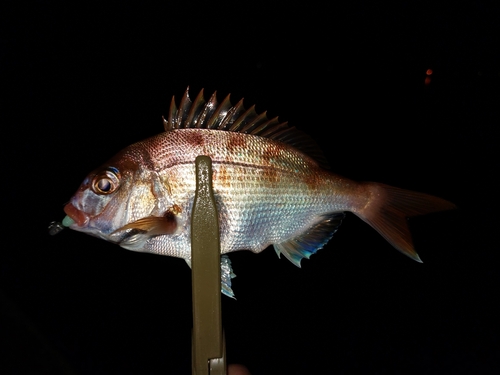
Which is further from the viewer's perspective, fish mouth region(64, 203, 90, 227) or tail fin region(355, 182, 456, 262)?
tail fin region(355, 182, 456, 262)

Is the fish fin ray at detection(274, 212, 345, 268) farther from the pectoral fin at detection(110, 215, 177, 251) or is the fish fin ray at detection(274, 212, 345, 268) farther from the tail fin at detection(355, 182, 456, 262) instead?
the pectoral fin at detection(110, 215, 177, 251)

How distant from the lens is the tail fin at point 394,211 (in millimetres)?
874

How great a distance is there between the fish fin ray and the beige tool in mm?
289

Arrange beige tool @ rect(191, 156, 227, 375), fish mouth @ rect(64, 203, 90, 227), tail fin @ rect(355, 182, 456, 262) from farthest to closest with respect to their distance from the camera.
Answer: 1. tail fin @ rect(355, 182, 456, 262)
2. fish mouth @ rect(64, 203, 90, 227)
3. beige tool @ rect(191, 156, 227, 375)

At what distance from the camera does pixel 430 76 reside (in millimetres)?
1610

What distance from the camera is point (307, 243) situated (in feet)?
3.03

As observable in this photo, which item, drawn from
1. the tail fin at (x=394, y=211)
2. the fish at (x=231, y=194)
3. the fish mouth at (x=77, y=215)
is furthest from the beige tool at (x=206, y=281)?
the tail fin at (x=394, y=211)

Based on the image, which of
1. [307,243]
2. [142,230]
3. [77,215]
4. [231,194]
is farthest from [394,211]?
[77,215]

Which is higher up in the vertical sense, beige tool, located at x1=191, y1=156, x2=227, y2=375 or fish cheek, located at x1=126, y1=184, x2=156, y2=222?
fish cheek, located at x1=126, y1=184, x2=156, y2=222

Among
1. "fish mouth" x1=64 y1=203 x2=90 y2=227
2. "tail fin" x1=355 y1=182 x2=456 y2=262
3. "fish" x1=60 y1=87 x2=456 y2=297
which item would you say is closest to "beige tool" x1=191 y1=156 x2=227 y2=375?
"fish" x1=60 y1=87 x2=456 y2=297

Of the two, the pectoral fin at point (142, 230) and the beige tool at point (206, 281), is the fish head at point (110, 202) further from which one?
the beige tool at point (206, 281)

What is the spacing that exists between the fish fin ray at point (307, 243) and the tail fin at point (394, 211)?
9 cm

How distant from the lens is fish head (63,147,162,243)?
0.76 meters

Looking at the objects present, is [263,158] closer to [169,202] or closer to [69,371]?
[169,202]
